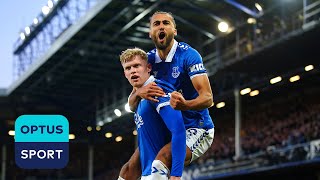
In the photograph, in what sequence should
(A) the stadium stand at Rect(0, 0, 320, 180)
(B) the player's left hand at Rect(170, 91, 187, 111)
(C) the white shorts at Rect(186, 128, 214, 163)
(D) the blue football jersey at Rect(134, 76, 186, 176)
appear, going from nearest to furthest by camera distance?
(B) the player's left hand at Rect(170, 91, 187, 111) → (D) the blue football jersey at Rect(134, 76, 186, 176) → (C) the white shorts at Rect(186, 128, 214, 163) → (A) the stadium stand at Rect(0, 0, 320, 180)

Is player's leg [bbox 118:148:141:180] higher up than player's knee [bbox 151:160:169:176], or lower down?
higher up

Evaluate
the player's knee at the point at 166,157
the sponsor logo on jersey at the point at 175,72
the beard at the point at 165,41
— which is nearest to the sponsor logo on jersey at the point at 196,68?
the sponsor logo on jersey at the point at 175,72

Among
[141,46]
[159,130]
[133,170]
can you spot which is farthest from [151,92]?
[141,46]

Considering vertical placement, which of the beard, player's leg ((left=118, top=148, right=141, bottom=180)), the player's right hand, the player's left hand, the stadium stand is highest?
the stadium stand

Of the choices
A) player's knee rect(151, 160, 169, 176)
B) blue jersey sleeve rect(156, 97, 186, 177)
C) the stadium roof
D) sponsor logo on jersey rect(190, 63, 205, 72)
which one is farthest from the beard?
the stadium roof

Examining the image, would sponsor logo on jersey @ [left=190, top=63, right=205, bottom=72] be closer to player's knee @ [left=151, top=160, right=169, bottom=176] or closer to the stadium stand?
player's knee @ [left=151, top=160, right=169, bottom=176]

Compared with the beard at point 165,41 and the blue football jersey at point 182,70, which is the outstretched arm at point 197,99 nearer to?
the blue football jersey at point 182,70

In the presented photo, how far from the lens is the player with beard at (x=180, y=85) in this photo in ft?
20.5

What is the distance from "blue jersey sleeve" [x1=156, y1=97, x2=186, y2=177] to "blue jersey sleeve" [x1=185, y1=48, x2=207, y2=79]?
0.37 m

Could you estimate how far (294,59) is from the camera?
3184 cm

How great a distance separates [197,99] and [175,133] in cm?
35

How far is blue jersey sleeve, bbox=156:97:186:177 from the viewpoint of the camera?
6.15 m

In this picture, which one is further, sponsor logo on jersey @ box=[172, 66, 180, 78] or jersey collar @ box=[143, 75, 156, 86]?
sponsor logo on jersey @ box=[172, 66, 180, 78]

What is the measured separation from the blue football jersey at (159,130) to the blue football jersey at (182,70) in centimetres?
16
